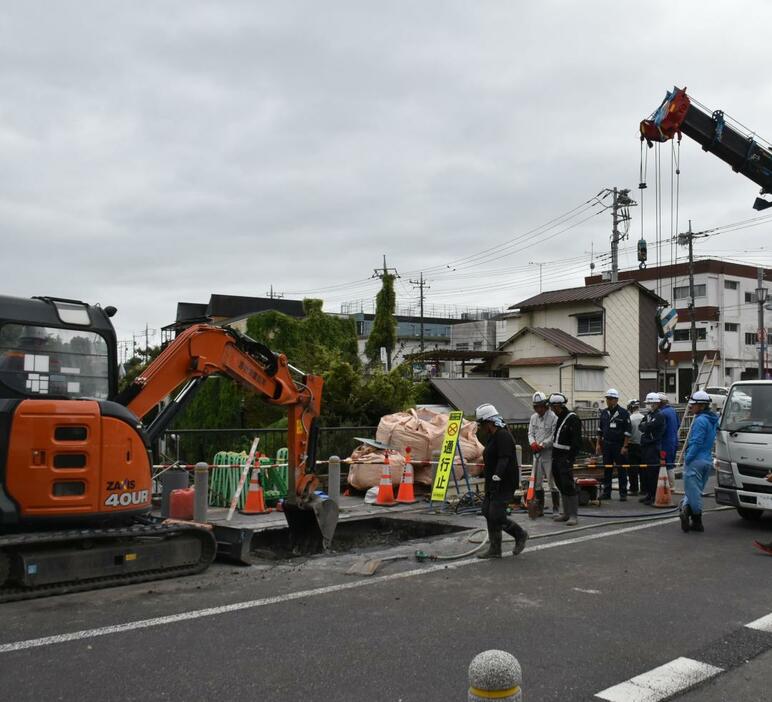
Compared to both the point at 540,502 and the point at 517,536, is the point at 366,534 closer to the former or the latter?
the point at 540,502

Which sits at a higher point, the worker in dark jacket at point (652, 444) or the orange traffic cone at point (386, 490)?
the worker in dark jacket at point (652, 444)

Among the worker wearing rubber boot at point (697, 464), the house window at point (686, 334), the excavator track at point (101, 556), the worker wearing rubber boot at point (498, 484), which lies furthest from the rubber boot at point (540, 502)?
the house window at point (686, 334)

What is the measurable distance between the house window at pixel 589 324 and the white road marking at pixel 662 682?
3446 centimetres

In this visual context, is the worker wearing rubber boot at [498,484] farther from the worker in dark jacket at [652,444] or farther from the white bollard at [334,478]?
the worker in dark jacket at [652,444]

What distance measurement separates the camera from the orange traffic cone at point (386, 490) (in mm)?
13703

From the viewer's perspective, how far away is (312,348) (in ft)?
86.6

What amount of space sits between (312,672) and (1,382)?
4342 millimetres

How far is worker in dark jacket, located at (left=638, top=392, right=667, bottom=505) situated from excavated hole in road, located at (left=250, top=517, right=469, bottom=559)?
447 cm

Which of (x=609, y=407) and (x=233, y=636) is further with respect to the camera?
(x=609, y=407)

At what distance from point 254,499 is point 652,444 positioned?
7534mm

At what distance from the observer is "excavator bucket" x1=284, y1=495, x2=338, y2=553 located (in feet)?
34.1

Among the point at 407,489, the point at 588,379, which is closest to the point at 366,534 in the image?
the point at 407,489

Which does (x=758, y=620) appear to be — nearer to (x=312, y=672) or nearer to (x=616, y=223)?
(x=312, y=672)

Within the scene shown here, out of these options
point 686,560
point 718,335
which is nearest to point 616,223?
point 718,335
